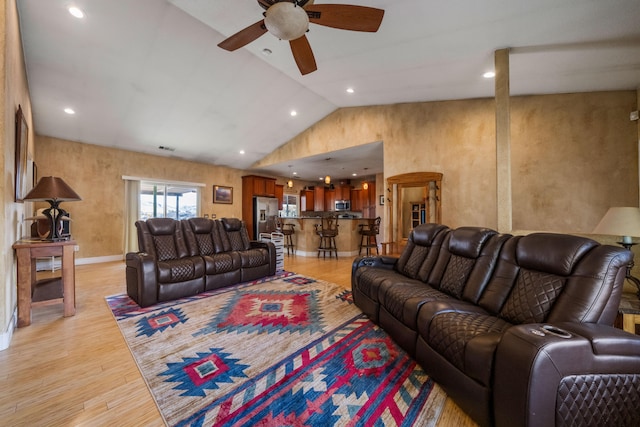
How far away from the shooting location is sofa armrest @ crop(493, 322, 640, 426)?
3.39ft

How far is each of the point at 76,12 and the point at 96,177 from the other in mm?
4020

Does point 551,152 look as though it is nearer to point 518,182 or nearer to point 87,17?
point 518,182

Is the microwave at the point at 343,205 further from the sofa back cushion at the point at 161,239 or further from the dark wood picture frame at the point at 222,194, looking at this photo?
the sofa back cushion at the point at 161,239

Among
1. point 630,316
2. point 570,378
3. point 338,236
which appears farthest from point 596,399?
point 338,236

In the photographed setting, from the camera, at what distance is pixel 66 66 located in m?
3.48

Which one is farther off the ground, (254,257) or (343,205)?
(343,205)

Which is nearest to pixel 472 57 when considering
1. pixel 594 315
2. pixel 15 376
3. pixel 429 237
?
pixel 429 237

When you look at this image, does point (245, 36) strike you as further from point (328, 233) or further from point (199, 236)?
point (328, 233)

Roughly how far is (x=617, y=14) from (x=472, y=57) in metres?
1.14

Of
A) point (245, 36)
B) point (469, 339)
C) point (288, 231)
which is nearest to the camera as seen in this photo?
point (469, 339)

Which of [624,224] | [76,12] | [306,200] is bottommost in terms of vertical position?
[624,224]

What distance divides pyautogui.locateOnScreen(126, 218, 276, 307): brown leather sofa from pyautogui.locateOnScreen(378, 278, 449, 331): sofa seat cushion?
7.73 ft

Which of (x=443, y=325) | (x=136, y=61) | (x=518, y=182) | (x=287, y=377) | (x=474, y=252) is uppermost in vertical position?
(x=136, y=61)

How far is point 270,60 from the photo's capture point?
3.72 meters
